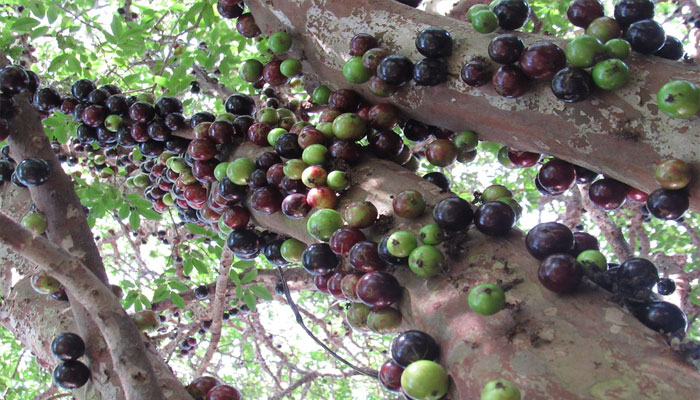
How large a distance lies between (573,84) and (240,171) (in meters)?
1.30

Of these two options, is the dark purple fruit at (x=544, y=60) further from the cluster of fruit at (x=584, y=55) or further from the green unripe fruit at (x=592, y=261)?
the green unripe fruit at (x=592, y=261)

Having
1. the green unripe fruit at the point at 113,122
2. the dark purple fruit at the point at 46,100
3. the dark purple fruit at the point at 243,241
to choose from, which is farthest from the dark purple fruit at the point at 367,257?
the dark purple fruit at the point at 46,100

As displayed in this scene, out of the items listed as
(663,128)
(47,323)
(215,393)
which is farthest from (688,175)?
(47,323)

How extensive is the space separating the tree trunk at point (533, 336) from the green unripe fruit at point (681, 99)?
550 millimetres

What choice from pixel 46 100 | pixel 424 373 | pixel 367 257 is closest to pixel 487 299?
pixel 424 373

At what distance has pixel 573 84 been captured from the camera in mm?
1740

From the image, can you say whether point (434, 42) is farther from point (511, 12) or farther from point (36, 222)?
point (36, 222)

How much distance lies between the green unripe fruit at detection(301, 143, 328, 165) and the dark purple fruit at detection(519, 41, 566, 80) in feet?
2.72

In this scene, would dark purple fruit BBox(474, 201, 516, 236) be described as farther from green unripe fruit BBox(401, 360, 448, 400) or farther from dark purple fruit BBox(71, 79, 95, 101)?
dark purple fruit BBox(71, 79, 95, 101)

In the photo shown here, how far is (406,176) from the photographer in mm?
2094

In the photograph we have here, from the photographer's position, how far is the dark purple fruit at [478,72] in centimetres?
196

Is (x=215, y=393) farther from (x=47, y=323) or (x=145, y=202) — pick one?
(x=145, y=202)

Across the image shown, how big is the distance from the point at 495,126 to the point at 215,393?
1.36 meters

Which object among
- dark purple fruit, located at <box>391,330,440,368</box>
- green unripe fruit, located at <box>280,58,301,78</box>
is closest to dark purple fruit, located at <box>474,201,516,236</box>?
dark purple fruit, located at <box>391,330,440,368</box>
